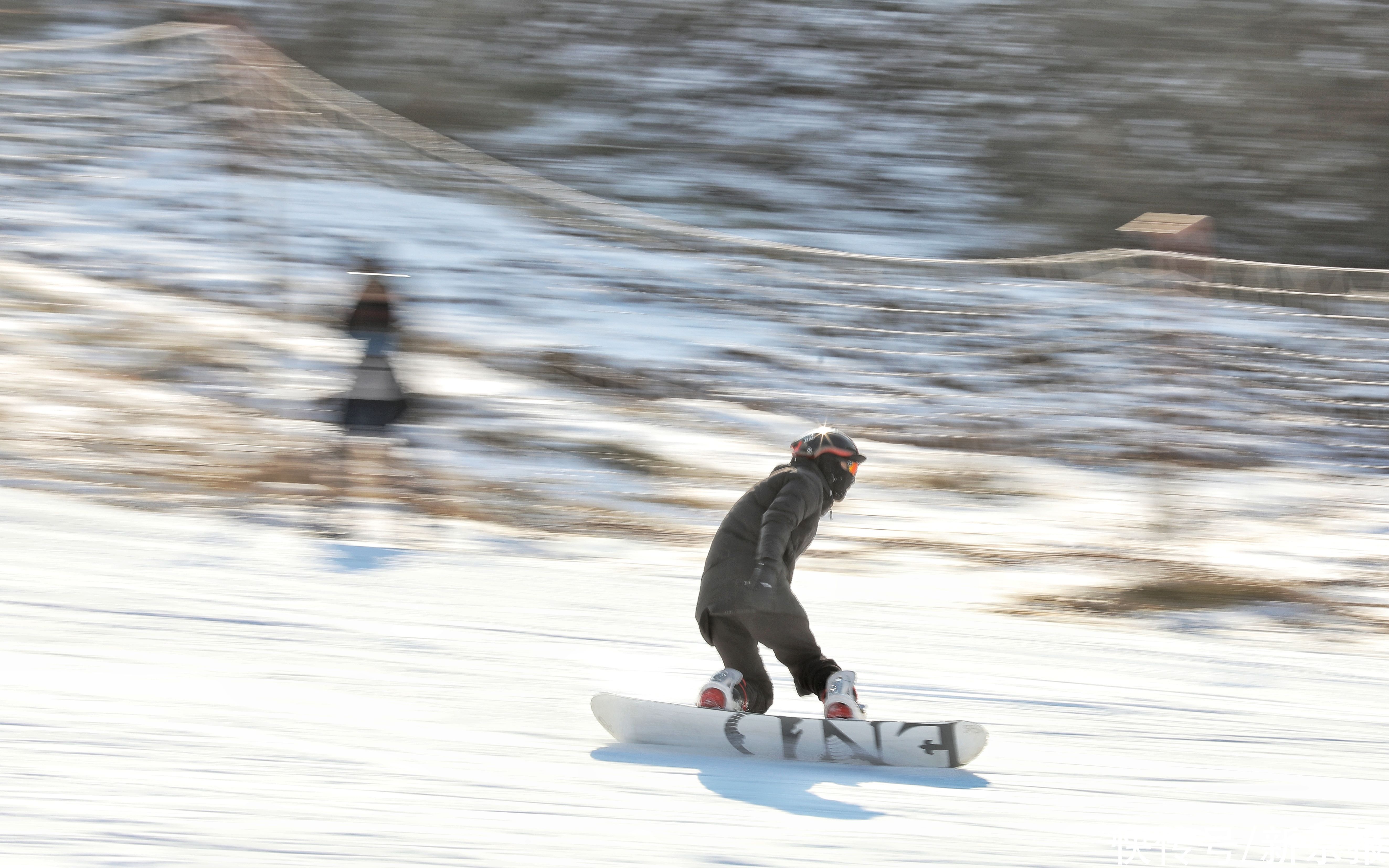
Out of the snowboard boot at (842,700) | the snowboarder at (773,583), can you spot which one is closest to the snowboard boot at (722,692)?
the snowboarder at (773,583)

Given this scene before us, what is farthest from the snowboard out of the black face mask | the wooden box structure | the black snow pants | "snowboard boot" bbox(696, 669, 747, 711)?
the wooden box structure

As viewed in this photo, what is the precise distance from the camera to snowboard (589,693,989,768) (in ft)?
13.4

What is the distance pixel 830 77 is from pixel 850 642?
16497 millimetres

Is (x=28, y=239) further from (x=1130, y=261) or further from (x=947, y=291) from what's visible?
(x=1130, y=261)

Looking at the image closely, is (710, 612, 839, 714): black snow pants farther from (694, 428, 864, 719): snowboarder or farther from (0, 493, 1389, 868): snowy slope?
(0, 493, 1389, 868): snowy slope

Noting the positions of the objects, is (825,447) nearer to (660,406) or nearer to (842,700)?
(842,700)

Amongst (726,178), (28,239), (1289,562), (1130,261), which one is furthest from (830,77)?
(1289,562)

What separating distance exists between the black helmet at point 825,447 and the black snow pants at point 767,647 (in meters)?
0.50

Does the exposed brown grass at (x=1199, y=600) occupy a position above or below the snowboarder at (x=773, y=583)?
below

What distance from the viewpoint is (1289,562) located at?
8344mm

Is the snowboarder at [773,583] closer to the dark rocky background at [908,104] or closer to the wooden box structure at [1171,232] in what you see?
the wooden box structure at [1171,232]

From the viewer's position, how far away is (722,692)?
4.13 metres

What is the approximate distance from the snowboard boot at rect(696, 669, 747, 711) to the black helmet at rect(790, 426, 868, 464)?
0.72 metres

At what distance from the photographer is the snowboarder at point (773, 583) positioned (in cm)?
399
